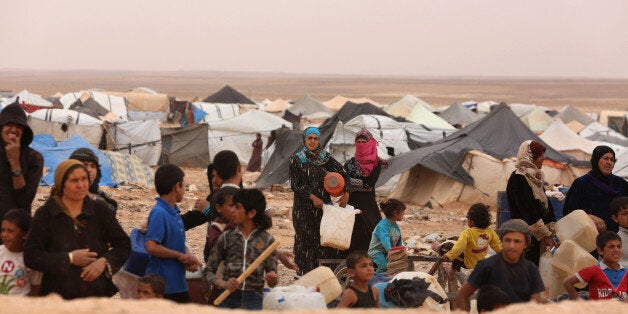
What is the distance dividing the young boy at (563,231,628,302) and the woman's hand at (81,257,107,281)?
2.89 metres

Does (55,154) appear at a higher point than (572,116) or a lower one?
higher

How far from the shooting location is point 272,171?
72.0 feet

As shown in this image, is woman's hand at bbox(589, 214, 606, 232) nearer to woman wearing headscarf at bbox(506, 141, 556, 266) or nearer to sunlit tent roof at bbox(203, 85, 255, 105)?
woman wearing headscarf at bbox(506, 141, 556, 266)

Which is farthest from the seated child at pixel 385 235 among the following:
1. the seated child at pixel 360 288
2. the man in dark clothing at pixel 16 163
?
the man in dark clothing at pixel 16 163

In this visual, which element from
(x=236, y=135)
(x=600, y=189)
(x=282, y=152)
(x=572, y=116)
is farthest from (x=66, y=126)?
(x=572, y=116)

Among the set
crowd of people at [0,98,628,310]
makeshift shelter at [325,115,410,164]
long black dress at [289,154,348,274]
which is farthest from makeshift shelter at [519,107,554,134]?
crowd of people at [0,98,628,310]

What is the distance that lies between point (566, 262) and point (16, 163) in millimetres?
3599

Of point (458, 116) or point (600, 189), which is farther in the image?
point (458, 116)

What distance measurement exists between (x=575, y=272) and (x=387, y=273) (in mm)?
1338

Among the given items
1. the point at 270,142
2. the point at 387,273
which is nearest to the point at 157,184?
the point at 387,273

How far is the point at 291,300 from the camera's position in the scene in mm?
5172

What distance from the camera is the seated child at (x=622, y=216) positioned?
676cm

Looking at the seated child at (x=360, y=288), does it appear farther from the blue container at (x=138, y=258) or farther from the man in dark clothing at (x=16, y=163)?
the man in dark clothing at (x=16, y=163)

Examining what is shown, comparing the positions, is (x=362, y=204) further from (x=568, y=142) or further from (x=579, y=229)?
(x=568, y=142)
